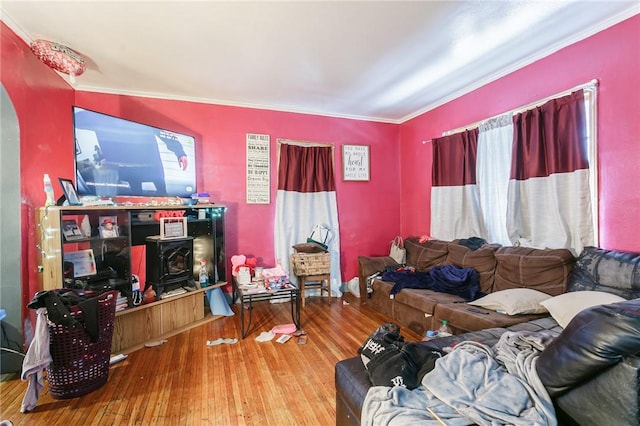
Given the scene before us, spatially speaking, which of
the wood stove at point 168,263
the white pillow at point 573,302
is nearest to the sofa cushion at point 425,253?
the white pillow at point 573,302

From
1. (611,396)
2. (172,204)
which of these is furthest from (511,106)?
(172,204)

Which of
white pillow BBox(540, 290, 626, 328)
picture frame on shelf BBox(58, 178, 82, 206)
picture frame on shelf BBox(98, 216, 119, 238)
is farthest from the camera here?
picture frame on shelf BBox(98, 216, 119, 238)

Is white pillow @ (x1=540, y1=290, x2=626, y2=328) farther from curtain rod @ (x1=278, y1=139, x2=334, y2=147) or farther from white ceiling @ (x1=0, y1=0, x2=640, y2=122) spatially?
curtain rod @ (x1=278, y1=139, x2=334, y2=147)

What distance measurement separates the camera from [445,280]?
293cm

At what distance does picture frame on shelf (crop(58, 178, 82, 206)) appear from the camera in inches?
87.6

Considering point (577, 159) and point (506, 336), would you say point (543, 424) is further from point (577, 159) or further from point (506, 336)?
point (577, 159)

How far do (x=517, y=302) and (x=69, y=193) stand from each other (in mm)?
3562

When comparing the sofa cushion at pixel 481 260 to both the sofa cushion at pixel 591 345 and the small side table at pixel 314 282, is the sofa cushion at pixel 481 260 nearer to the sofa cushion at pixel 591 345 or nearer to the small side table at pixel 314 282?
the small side table at pixel 314 282

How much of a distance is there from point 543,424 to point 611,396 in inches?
8.0

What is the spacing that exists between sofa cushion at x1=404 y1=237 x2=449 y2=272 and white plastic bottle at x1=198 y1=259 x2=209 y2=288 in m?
2.55

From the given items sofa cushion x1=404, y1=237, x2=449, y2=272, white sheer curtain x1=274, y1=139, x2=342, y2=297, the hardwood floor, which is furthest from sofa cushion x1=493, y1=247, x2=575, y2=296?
white sheer curtain x1=274, y1=139, x2=342, y2=297

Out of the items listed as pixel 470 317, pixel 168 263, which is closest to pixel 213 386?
pixel 168 263

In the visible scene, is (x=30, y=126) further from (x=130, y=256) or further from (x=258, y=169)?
(x=258, y=169)

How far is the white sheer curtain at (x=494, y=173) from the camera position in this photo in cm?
295
